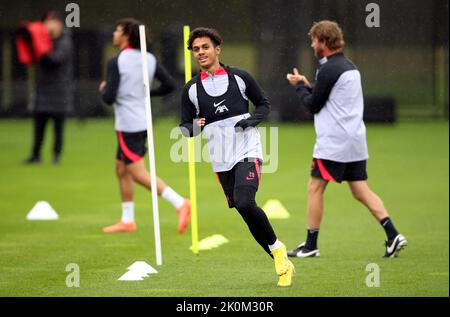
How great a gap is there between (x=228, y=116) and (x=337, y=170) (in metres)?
1.65

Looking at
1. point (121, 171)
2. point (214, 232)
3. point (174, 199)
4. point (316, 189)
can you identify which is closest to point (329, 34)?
point (316, 189)

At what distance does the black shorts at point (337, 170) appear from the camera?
31.2 feet

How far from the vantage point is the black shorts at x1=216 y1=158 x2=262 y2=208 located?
8.11 meters

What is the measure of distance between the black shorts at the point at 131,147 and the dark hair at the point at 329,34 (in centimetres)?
255

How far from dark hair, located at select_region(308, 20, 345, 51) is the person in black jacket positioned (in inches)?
381

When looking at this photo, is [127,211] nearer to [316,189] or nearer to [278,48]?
[316,189]

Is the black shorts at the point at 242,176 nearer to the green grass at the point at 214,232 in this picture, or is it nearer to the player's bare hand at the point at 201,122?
the player's bare hand at the point at 201,122

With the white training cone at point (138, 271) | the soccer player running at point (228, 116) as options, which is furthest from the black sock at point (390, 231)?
the white training cone at point (138, 271)

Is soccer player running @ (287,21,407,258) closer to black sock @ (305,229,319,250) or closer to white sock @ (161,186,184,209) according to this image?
black sock @ (305,229,319,250)

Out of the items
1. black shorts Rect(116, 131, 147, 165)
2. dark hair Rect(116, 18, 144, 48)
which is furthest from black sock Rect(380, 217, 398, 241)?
dark hair Rect(116, 18, 144, 48)

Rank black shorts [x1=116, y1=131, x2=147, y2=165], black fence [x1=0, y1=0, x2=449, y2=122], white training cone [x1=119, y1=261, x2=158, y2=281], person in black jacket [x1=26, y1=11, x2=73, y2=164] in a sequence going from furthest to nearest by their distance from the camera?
black fence [x1=0, y1=0, x2=449, y2=122]
person in black jacket [x1=26, y1=11, x2=73, y2=164]
black shorts [x1=116, y1=131, x2=147, y2=165]
white training cone [x1=119, y1=261, x2=158, y2=281]

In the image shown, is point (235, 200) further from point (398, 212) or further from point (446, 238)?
point (398, 212)

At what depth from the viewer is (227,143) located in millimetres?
8242

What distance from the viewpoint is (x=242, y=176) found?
320 inches
